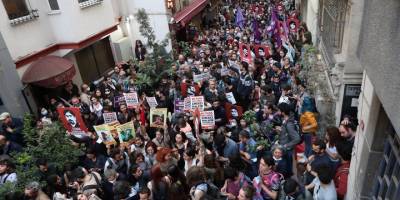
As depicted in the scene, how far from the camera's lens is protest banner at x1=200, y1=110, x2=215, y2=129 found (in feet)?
24.7

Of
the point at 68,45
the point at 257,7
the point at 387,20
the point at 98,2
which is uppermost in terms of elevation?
the point at 387,20

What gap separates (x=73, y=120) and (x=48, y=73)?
3230mm

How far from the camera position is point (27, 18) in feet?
36.7

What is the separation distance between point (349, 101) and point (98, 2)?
10363 millimetres

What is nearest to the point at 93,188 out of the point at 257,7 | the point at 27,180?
the point at 27,180

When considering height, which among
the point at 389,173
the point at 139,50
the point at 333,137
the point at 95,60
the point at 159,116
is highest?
the point at 389,173

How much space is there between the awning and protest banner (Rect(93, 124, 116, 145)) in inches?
166

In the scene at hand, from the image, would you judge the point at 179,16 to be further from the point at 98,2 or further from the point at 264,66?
the point at 264,66

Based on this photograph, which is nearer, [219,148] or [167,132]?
[219,148]

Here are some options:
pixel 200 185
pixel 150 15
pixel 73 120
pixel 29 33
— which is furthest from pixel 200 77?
pixel 150 15

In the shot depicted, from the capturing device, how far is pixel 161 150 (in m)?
6.12

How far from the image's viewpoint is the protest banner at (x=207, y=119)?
7520 mm

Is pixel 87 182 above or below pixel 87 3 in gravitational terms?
below

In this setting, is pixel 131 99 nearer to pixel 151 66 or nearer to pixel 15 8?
pixel 151 66
